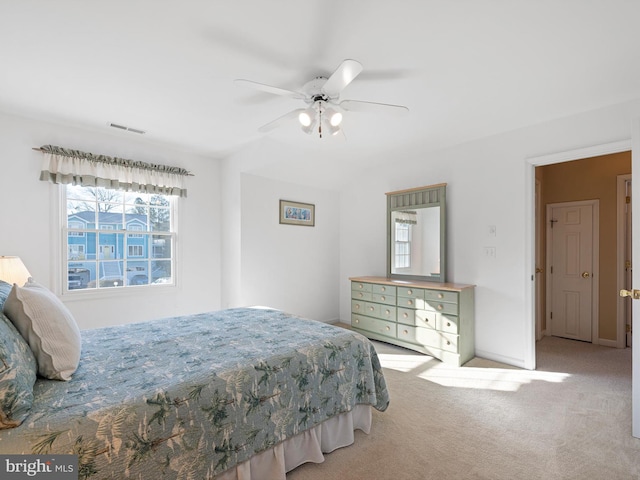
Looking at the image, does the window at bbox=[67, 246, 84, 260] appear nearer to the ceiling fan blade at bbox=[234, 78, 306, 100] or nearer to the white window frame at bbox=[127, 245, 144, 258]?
the white window frame at bbox=[127, 245, 144, 258]

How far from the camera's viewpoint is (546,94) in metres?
2.54

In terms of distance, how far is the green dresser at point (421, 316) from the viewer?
3.33 metres

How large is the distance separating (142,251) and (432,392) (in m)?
3.51

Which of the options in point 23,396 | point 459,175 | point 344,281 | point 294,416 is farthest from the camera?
point 344,281

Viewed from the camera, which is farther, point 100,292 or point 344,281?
point 344,281

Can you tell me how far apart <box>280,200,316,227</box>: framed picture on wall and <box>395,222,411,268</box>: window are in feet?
4.34

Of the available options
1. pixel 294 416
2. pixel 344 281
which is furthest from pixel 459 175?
pixel 294 416

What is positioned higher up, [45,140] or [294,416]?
[45,140]

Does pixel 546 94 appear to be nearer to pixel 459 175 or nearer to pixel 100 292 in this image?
pixel 459 175

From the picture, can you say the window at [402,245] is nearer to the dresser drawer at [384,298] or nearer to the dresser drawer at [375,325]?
the dresser drawer at [384,298]

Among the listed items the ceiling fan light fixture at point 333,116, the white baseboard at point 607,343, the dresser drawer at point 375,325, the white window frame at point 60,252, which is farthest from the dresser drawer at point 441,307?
the white window frame at point 60,252

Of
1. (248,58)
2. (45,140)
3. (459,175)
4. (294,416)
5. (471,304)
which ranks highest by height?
(248,58)

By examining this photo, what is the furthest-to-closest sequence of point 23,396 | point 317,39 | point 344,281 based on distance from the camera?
point 344,281, point 317,39, point 23,396

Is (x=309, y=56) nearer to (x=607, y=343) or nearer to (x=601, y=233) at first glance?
(x=601, y=233)
